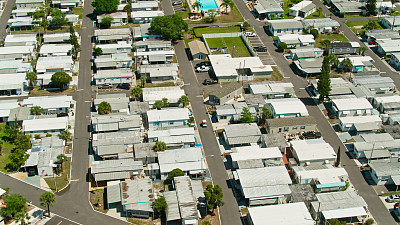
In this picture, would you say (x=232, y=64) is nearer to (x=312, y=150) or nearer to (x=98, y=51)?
(x=98, y=51)

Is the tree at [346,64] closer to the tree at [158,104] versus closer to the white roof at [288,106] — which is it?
the white roof at [288,106]

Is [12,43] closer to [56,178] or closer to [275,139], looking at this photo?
[56,178]

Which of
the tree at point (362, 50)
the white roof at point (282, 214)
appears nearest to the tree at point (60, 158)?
the white roof at point (282, 214)

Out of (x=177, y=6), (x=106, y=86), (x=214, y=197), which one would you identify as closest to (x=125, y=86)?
(x=106, y=86)

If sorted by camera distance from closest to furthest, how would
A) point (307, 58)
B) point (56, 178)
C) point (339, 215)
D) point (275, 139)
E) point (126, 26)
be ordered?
point (339, 215) < point (56, 178) < point (275, 139) < point (307, 58) < point (126, 26)

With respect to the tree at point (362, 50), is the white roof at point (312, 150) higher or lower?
lower

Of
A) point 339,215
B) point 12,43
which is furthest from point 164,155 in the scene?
point 12,43
